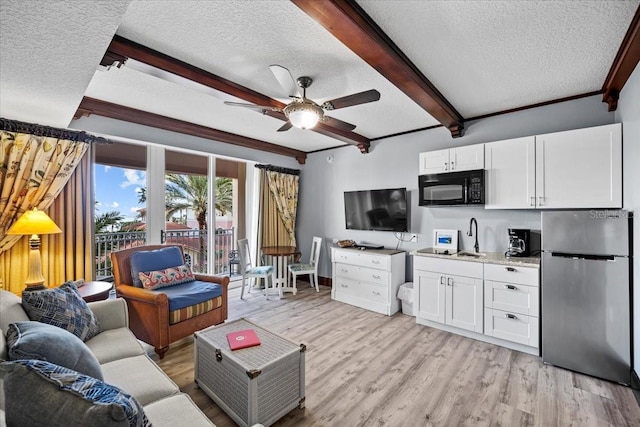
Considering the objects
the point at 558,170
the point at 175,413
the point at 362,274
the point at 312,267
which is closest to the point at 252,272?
the point at 312,267

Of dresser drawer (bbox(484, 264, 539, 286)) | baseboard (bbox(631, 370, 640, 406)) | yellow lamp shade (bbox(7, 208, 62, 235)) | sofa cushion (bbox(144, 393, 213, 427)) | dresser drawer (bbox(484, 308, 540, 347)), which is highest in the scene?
yellow lamp shade (bbox(7, 208, 62, 235))

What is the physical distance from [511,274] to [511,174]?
1.08 m

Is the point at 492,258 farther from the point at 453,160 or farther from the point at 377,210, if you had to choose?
the point at 377,210

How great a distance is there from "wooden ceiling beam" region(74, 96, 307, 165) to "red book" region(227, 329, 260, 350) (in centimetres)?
279

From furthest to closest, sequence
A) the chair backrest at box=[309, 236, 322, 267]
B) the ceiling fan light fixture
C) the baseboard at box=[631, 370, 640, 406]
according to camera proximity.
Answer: the chair backrest at box=[309, 236, 322, 267] < the ceiling fan light fixture < the baseboard at box=[631, 370, 640, 406]

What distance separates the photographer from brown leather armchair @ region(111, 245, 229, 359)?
2.57m

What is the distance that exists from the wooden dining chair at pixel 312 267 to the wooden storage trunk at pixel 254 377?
2.52 metres

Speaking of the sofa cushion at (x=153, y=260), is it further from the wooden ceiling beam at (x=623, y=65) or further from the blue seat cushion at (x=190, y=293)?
the wooden ceiling beam at (x=623, y=65)

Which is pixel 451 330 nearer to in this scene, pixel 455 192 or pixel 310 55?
pixel 455 192

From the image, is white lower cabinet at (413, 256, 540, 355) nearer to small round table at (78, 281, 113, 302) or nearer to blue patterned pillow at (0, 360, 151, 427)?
blue patterned pillow at (0, 360, 151, 427)

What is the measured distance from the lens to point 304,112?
2.38 metres

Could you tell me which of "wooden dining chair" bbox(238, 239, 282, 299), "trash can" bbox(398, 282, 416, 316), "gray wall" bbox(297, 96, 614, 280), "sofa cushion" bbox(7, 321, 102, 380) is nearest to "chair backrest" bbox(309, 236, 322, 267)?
"gray wall" bbox(297, 96, 614, 280)

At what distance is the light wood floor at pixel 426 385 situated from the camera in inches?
75.2

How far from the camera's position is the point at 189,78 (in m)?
2.34
